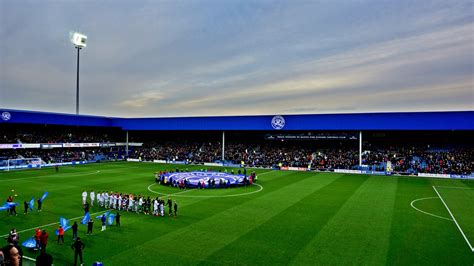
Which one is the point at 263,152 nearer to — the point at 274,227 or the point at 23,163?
the point at 23,163

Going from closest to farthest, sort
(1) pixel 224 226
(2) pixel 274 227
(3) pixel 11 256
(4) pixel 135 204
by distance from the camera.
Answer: (3) pixel 11 256, (2) pixel 274 227, (1) pixel 224 226, (4) pixel 135 204

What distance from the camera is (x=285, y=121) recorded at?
58.2 meters

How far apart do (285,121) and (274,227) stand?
4065cm

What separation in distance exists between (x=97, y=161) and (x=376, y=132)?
52.1m

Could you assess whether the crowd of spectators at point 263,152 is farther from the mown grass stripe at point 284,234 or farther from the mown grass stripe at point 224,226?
the mown grass stripe at point 284,234

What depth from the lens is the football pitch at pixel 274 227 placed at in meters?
14.4

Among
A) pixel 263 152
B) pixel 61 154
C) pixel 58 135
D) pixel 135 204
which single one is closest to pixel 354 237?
pixel 135 204

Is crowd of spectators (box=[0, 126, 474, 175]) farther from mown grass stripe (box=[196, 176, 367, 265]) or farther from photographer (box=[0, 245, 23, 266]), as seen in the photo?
photographer (box=[0, 245, 23, 266])

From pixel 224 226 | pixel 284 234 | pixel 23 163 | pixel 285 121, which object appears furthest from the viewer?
pixel 285 121

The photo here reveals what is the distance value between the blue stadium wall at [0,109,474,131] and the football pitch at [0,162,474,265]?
19.6m

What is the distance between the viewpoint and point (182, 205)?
80.7ft

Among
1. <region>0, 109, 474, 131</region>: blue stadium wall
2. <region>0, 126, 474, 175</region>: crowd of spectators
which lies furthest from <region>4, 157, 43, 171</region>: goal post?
<region>0, 109, 474, 131</region>: blue stadium wall

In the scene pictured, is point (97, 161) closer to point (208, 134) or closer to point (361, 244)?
point (208, 134)

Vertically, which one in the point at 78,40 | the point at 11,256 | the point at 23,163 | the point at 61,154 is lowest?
the point at 23,163
